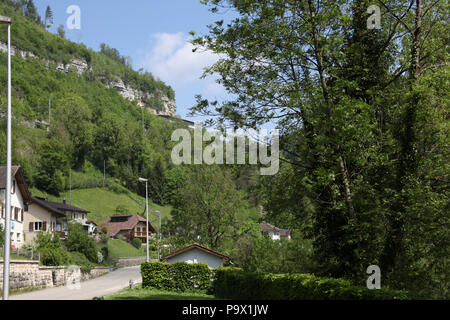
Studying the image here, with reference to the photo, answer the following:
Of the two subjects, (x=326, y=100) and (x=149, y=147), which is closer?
(x=326, y=100)

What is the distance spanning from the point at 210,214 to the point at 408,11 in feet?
131

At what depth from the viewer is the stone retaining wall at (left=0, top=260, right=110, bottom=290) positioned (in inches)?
1202

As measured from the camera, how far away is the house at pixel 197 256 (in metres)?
39.5

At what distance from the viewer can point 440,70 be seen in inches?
611

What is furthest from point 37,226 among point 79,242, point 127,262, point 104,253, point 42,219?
point 127,262

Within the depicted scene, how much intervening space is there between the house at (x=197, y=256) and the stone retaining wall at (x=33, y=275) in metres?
8.36

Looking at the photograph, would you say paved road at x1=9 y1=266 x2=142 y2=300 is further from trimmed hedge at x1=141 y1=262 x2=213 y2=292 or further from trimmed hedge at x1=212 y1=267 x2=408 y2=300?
trimmed hedge at x1=212 y1=267 x2=408 y2=300

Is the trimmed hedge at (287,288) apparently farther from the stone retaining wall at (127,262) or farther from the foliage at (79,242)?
the stone retaining wall at (127,262)

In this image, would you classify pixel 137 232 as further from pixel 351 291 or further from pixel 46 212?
pixel 351 291

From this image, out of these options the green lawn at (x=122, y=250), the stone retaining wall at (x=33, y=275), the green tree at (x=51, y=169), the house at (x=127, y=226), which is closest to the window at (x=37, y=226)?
the green lawn at (x=122, y=250)

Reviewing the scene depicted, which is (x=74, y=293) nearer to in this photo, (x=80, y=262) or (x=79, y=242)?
(x=80, y=262)

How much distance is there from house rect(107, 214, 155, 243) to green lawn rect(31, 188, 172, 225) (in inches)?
82.8

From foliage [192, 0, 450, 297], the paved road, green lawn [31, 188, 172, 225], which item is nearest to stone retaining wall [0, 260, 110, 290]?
the paved road
